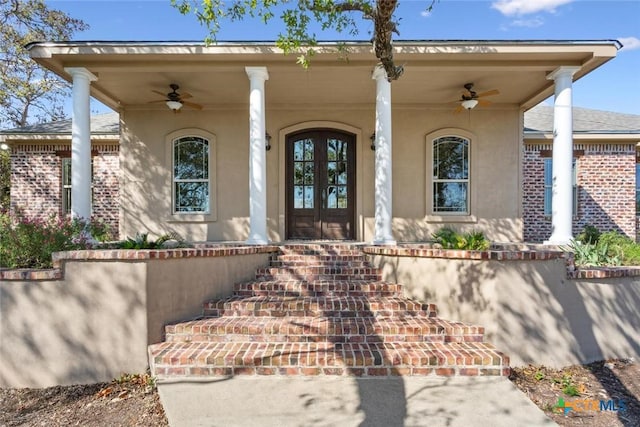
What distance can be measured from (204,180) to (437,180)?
4.98 m

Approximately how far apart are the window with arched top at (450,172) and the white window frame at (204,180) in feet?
15.5

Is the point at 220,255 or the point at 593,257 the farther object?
the point at 593,257

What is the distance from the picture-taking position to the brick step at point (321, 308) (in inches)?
165

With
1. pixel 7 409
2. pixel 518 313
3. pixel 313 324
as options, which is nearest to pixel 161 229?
pixel 7 409

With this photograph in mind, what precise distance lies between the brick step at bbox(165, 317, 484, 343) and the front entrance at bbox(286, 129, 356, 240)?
3.95 metres

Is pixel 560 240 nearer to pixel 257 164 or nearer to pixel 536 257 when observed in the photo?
pixel 536 257

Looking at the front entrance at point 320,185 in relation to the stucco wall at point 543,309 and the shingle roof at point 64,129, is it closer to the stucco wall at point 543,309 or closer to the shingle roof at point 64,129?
the stucco wall at point 543,309

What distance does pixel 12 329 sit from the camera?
3654mm

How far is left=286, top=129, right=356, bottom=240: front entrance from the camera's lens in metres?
7.78

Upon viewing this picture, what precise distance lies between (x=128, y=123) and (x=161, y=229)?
2.38m

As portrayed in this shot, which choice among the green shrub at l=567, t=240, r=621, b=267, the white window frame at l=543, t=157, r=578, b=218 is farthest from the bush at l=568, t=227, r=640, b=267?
the white window frame at l=543, t=157, r=578, b=218

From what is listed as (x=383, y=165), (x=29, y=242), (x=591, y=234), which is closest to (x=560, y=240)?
(x=383, y=165)

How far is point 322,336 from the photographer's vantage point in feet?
12.4

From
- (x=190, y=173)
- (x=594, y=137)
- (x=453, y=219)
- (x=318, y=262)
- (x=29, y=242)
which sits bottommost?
(x=318, y=262)
